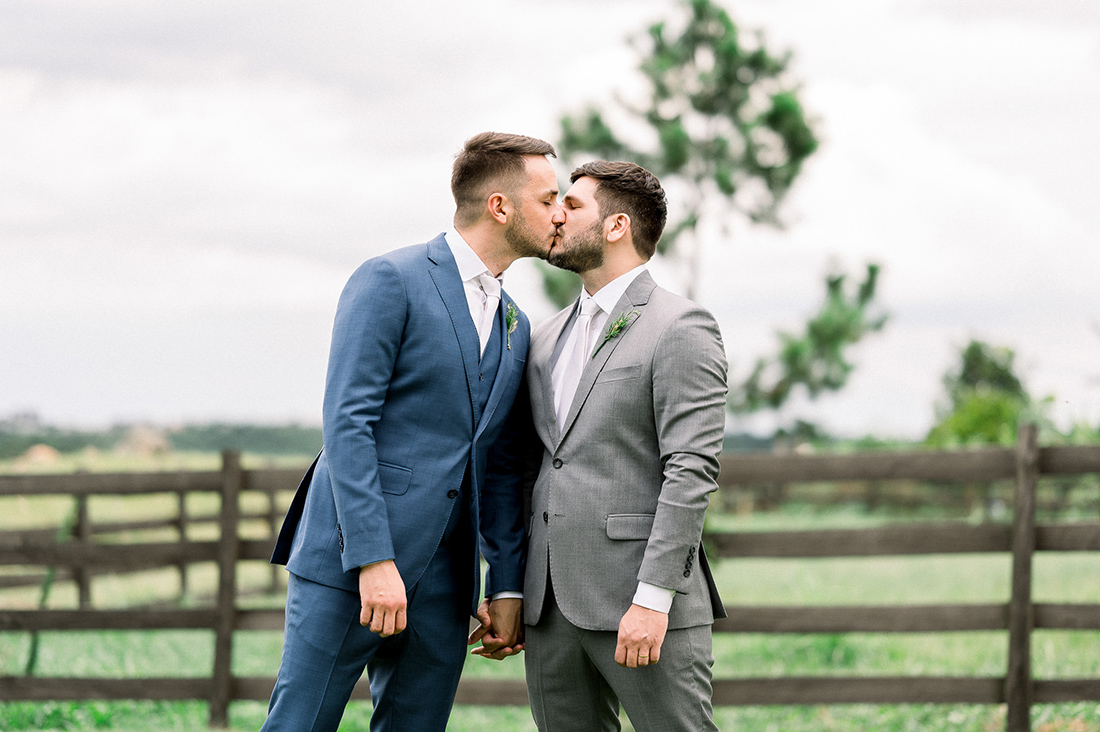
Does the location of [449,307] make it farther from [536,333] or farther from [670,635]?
[670,635]

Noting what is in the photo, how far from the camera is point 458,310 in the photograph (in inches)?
99.7

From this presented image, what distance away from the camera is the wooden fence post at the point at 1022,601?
4.30 m

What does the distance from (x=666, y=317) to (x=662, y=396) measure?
0.74 feet

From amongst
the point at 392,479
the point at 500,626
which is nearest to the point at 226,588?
the point at 500,626

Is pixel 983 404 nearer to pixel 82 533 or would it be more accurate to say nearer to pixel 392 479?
pixel 82 533

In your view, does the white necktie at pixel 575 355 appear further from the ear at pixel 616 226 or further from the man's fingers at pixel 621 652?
the man's fingers at pixel 621 652

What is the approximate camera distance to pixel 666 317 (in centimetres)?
248

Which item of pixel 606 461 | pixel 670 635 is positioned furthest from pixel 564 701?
pixel 606 461

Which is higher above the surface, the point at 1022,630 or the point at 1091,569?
the point at 1022,630

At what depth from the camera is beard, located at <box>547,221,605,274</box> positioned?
2584 millimetres

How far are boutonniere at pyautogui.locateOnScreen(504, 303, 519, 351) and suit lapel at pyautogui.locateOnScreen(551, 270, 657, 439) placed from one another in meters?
0.25

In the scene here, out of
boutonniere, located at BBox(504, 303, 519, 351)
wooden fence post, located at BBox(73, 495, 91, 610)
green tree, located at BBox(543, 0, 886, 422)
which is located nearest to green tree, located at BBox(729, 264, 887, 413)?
green tree, located at BBox(543, 0, 886, 422)

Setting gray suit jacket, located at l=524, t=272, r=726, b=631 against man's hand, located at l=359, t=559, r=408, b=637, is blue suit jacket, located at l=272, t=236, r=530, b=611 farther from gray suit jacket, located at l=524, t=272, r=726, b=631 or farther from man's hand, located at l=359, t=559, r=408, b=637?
gray suit jacket, located at l=524, t=272, r=726, b=631

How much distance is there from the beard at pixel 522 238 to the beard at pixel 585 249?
7 centimetres
